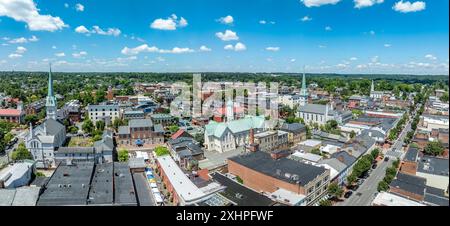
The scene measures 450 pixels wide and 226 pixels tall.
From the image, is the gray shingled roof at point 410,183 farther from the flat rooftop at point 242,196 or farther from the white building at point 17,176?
the white building at point 17,176

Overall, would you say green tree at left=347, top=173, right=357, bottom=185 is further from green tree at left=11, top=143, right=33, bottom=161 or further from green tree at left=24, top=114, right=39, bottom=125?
green tree at left=24, top=114, right=39, bottom=125

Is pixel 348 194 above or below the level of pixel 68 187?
below

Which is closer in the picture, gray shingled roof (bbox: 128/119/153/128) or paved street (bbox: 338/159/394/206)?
paved street (bbox: 338/159/394/206)

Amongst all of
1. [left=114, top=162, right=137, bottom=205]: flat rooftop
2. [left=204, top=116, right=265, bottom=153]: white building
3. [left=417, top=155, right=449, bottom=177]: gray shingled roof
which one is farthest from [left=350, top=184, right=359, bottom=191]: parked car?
[left=114, top=162, right=137, bottom=205]: flat rooftop

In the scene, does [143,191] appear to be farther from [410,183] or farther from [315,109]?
[315,109]

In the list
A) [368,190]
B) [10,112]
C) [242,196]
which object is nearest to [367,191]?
[368,190]

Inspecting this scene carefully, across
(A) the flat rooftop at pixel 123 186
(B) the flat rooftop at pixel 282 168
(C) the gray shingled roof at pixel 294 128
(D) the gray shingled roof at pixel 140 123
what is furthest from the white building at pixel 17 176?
(C) the gray shingled roof at pixel 294 128

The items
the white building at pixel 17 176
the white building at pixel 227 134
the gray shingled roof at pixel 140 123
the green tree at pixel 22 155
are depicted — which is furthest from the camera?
the gray shingled roof at pixel 140 123

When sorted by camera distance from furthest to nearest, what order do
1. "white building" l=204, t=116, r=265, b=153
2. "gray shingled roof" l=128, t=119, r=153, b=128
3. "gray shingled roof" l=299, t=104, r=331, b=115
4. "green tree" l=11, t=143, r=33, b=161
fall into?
1. "gray shingled roof" l=299, t=104, r=331, b=115
2. "gray shingled roof" l=128, t=119, r=153, b=128
3. "white building" l=204, t=116, r=265, b=153
4. "green tree" l=11, t=143, r=33, b=161

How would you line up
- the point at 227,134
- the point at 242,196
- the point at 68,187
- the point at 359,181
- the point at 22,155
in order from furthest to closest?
the point at 227,134
the point at 22,155
the point at 359,181
the point at 68,187
the point at 242,196
